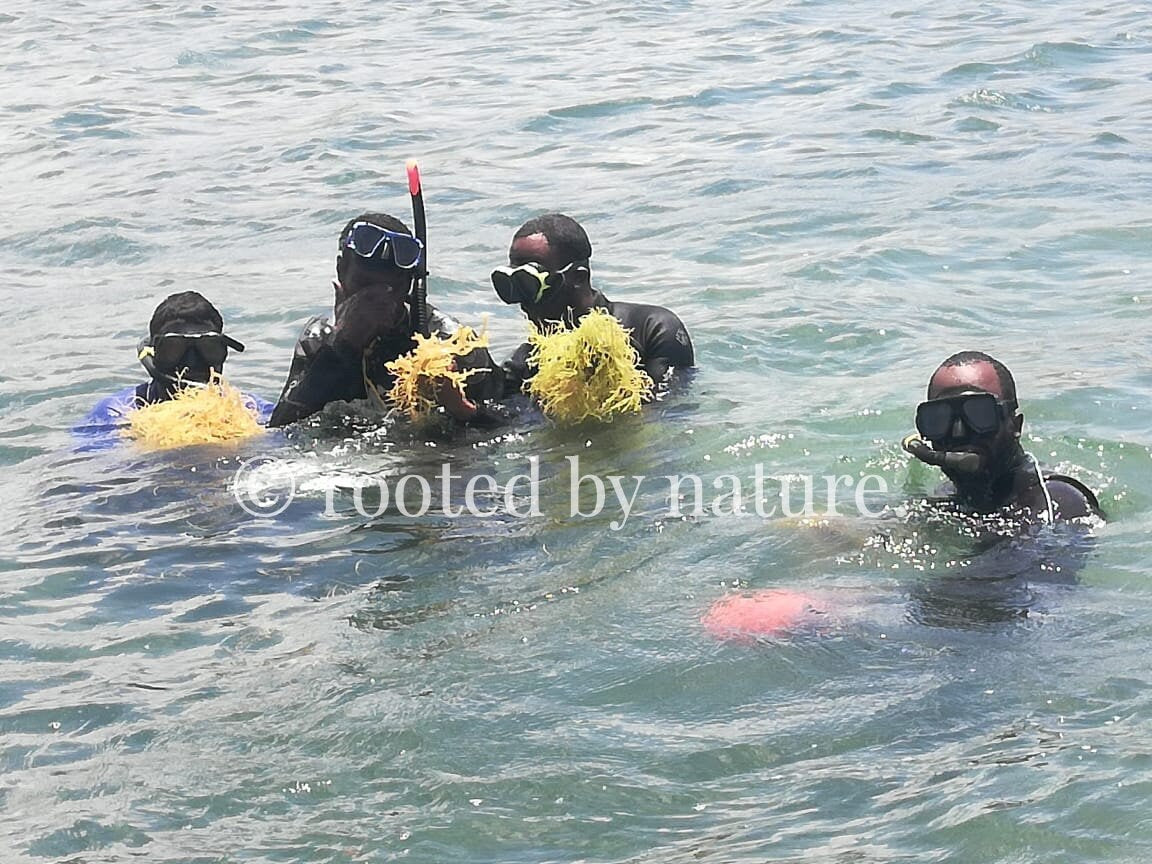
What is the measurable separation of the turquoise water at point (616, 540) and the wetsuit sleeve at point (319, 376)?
0.69 ft

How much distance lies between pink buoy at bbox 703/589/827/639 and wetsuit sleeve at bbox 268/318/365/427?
236 centimetres

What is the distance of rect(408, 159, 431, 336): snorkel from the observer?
6336 mm

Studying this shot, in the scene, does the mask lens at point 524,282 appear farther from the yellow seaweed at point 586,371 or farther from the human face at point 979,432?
the human face at point 979,432

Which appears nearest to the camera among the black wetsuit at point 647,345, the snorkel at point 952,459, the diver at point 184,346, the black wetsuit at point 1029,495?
the snorkel at point 952,459

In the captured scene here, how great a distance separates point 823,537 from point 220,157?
9641mm

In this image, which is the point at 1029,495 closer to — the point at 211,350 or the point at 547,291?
the point at 547,291

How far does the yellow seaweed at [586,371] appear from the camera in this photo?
21.5ft

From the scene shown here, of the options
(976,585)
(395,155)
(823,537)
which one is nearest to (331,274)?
(395,155)

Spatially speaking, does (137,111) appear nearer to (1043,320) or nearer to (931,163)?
(931,163)

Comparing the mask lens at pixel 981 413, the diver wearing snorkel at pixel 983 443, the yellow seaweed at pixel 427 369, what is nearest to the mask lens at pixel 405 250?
the yellow seaweed at pixel 427 369

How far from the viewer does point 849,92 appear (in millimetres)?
14445

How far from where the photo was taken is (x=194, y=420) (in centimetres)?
666

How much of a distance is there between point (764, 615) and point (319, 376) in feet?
8.83

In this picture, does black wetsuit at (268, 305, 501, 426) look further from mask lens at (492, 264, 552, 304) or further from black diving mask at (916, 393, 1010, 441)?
black diving mask at (916, 393, 1010, 441)
